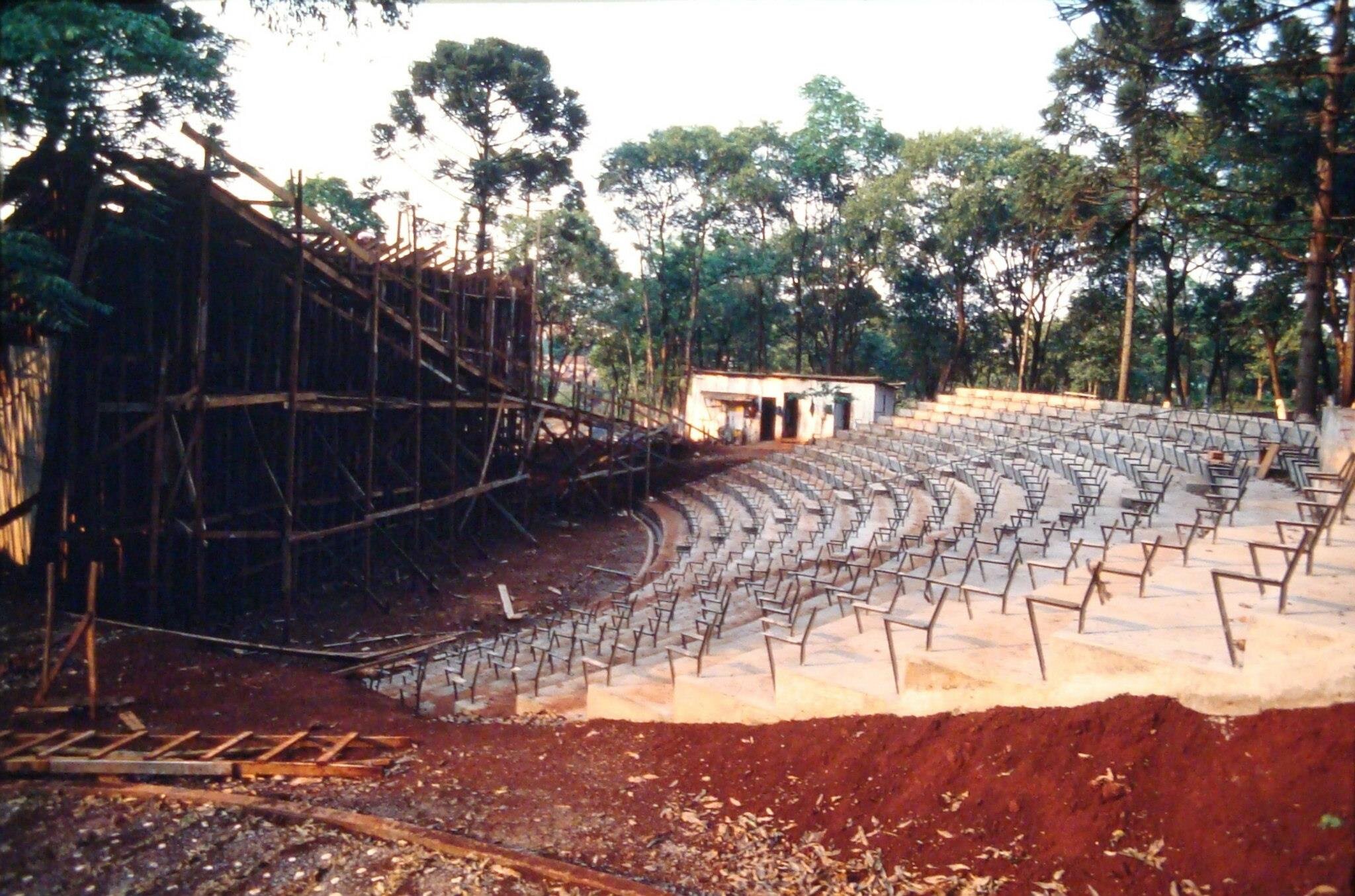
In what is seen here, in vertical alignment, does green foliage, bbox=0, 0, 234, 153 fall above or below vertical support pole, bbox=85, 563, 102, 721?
above

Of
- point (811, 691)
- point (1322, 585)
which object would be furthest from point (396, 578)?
point (1322, 585)

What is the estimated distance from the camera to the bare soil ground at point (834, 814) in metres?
4.00

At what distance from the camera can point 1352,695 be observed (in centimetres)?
439

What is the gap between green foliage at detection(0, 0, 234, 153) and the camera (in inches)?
283

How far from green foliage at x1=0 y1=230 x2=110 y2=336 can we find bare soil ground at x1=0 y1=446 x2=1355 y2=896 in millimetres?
5196

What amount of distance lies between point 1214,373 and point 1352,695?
3755 centimetres

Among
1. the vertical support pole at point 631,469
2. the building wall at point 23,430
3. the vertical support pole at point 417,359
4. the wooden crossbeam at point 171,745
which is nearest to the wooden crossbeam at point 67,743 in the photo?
the wooden crossbeam at point 171,745

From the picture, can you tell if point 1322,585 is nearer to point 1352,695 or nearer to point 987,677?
point 1352,695

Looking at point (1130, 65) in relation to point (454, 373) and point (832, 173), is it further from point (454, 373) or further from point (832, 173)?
point (832, 173)

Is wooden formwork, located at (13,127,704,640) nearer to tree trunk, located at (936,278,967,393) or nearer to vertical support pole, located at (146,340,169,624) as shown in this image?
vertical support pole, located at (146,340,169,624)

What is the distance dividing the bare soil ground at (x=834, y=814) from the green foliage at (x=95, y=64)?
5262 mm

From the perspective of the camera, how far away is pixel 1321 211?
47.5ft

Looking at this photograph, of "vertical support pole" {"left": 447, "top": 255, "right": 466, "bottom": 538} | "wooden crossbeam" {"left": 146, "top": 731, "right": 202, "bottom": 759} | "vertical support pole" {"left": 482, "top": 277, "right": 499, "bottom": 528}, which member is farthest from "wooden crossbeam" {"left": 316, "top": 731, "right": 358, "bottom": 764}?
"vertical support pole" {"left": 482, "top": 277, "right": 499, "bottom": 528}

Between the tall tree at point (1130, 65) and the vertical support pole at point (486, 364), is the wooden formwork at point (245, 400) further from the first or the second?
the tall tree at point (1130, 65)
